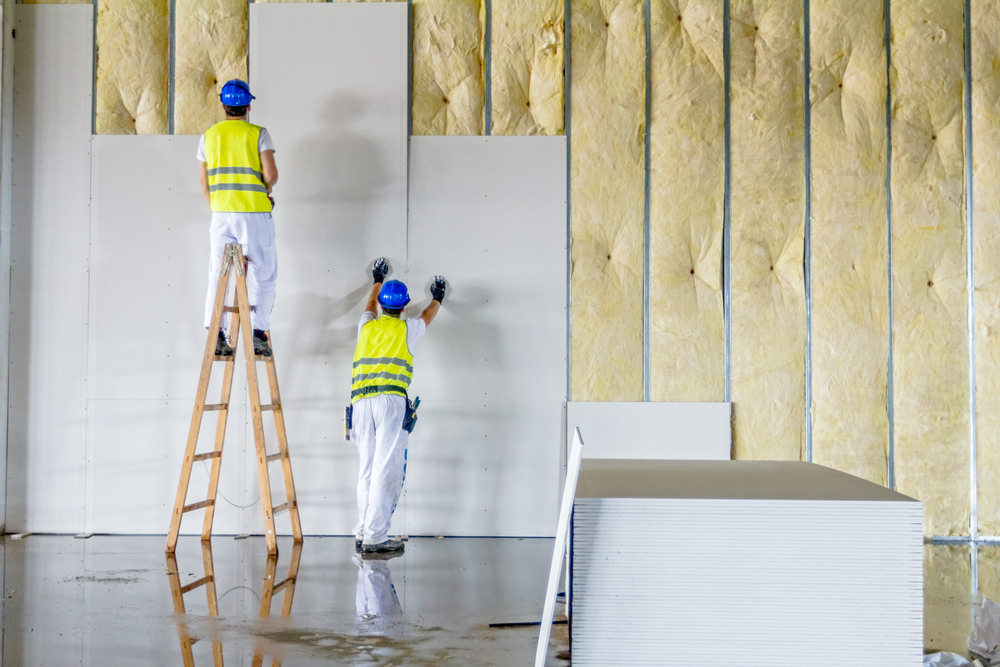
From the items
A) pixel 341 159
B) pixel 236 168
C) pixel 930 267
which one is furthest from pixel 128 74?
pixel 930 267

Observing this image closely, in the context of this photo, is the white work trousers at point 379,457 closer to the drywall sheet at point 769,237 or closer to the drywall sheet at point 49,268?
the drywall sheet at point 49,268

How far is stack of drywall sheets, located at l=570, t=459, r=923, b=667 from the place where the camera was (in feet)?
4.78

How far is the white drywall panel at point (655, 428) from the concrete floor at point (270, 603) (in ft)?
2.36

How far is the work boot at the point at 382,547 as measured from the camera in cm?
467

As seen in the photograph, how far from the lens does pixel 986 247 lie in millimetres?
5133

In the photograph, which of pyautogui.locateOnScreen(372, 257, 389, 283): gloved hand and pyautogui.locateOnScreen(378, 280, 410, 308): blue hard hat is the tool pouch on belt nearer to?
pyautogui.locateOnScreen(378, 280, 410, 308): blue hard hat

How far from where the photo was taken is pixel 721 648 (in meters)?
1.47

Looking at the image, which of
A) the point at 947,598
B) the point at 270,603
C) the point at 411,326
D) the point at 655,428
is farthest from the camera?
the point at 655,428

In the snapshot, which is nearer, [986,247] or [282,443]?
[282,443]

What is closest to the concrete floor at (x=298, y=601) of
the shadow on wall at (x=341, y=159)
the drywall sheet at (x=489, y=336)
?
the drywall sheet at (x=489, y=336)

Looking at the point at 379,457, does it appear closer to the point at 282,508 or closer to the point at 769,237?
the point at 282,508

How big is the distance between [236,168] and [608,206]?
2.17 meters

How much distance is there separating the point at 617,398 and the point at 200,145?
2.81 m

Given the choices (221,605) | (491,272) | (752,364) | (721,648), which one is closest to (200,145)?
(491,272)
